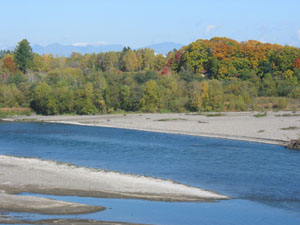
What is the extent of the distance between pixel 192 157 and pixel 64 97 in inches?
1658

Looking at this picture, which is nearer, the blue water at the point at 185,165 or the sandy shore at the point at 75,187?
the blue water at the point at 185,165

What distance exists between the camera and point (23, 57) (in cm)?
10606

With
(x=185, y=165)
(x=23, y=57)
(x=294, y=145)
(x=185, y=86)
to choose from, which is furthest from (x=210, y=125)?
(x=23, y=57)

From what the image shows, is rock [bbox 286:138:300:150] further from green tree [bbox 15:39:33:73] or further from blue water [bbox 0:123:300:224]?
green tree [bbox 15:39:33:73]

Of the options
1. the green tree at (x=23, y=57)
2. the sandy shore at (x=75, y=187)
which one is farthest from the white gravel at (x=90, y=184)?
the green tree at (x=23, y=57)

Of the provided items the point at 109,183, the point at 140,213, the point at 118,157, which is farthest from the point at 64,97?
the point at 140,213

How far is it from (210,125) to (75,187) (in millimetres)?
29973

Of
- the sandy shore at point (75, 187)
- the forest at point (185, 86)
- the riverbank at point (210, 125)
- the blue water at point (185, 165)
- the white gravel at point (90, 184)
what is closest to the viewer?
the blue water at point (185, 165)

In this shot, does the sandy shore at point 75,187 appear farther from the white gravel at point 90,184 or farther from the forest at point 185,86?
the forest at point 185,86

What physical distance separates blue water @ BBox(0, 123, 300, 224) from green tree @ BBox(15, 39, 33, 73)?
58.1 metres

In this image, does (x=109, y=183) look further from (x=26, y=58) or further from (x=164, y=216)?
(x=26, y=58)

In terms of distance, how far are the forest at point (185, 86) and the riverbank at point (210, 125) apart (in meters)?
5.41

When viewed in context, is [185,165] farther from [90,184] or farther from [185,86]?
[185,86]

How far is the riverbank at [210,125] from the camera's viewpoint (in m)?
41.1
